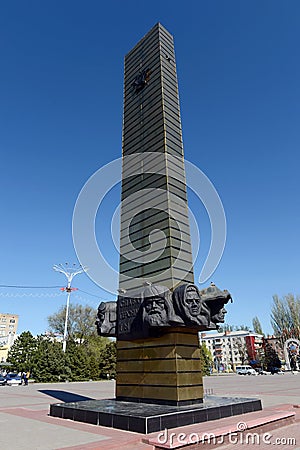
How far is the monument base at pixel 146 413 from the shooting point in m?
5.88

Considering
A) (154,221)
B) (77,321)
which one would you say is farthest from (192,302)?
(77,321)

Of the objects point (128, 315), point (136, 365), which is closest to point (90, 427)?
point (136, 365)

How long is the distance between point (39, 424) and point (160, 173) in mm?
6890

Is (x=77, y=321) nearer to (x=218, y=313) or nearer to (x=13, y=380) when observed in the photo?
(x=13, y=380)

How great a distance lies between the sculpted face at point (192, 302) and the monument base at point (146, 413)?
192cm

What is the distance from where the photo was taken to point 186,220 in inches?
374

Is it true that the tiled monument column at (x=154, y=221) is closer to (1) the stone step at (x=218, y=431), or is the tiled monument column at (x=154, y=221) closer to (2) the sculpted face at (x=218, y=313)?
(2) the sculpted face at (x=218, y=313)

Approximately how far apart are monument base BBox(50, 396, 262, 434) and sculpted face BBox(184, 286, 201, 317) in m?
1.92

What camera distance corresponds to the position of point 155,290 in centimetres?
767

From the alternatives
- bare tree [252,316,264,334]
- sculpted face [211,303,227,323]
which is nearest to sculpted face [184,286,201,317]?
sculpted face [211,303,227,323]

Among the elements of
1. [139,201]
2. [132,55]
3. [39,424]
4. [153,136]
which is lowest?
[39,424]

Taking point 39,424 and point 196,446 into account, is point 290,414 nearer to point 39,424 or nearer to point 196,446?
point 196,446

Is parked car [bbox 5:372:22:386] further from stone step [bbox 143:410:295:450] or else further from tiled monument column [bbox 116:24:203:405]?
stone step [bbox 143:410:295:450]

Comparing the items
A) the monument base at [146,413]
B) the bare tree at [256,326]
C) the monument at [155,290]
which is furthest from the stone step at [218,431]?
the bare tree at [256,326]
